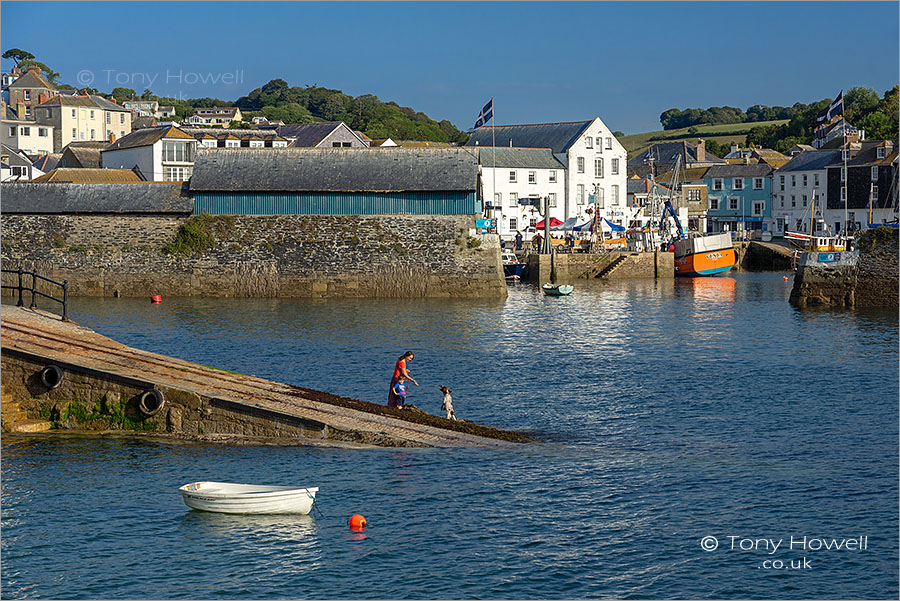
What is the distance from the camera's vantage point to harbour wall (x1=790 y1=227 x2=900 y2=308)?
51.0m

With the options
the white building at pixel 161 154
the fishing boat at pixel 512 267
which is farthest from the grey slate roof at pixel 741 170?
the white building at pixel 161 154

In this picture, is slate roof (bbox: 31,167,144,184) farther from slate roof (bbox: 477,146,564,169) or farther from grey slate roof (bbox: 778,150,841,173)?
grey slate roof (bbox: 778,150,841,173)

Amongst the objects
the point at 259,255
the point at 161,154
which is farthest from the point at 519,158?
the point at 259,255

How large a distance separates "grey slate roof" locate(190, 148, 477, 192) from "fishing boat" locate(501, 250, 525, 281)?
61.9 feet

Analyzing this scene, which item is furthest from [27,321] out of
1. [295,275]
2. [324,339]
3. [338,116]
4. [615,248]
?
[338,116]

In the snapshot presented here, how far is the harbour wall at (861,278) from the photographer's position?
167 ft

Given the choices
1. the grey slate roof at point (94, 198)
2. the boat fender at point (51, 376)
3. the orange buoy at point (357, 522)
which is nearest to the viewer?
the orange buoy at point (357, 522)

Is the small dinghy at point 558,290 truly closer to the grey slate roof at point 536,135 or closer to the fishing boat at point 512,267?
the fishing boat at point 512,267

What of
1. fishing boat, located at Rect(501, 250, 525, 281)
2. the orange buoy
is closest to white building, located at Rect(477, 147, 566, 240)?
fishing boat, located at Rect(501, 250, 525, 281)

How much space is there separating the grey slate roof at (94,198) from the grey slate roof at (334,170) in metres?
1.61

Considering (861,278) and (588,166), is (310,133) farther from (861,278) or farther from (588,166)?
(861,278)

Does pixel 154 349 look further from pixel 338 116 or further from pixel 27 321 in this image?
pixel 338 116

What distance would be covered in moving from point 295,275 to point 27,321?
2770 centimetres

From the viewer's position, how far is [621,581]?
51.7 feet
